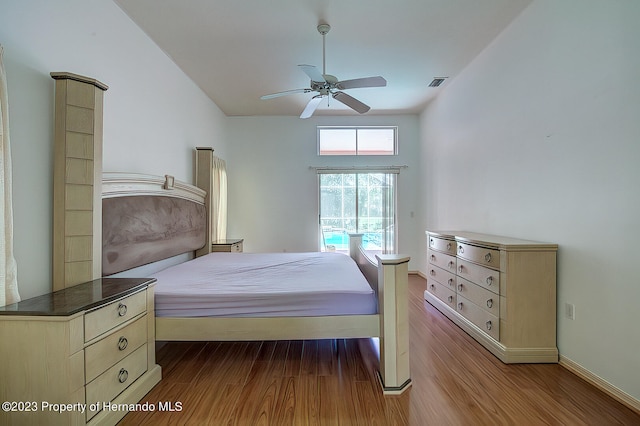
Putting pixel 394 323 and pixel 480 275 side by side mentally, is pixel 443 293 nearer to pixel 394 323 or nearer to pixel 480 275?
pixel 480 275

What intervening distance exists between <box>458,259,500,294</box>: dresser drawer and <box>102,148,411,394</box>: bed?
1.01 meters

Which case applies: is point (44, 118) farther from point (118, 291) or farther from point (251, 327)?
point (251, 327)

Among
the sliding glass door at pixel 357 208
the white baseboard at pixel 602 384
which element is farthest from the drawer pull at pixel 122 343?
the sliding glass door at pixel 357 208

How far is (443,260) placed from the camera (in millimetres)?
3160

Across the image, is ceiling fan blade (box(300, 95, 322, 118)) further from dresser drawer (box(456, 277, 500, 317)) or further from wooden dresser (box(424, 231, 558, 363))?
dresser drawer (box(456, 277, 500, 317))

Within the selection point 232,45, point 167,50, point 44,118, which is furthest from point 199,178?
point 44,118

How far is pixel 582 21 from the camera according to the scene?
6.33ft

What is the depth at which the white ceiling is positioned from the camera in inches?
91.2

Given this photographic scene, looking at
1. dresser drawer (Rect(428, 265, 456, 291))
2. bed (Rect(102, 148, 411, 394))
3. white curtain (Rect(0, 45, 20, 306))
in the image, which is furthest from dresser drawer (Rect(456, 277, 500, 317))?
white curtain (Rect(0, 45, 20, 306))

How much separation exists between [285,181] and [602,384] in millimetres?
4491

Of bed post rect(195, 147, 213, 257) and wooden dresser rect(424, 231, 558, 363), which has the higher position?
bed post rect(195, 147, 213, 257)

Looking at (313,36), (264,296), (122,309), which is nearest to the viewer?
(122,309)

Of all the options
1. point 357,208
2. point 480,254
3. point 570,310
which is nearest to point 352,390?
point 480,254

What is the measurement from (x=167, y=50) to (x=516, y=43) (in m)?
3.52
